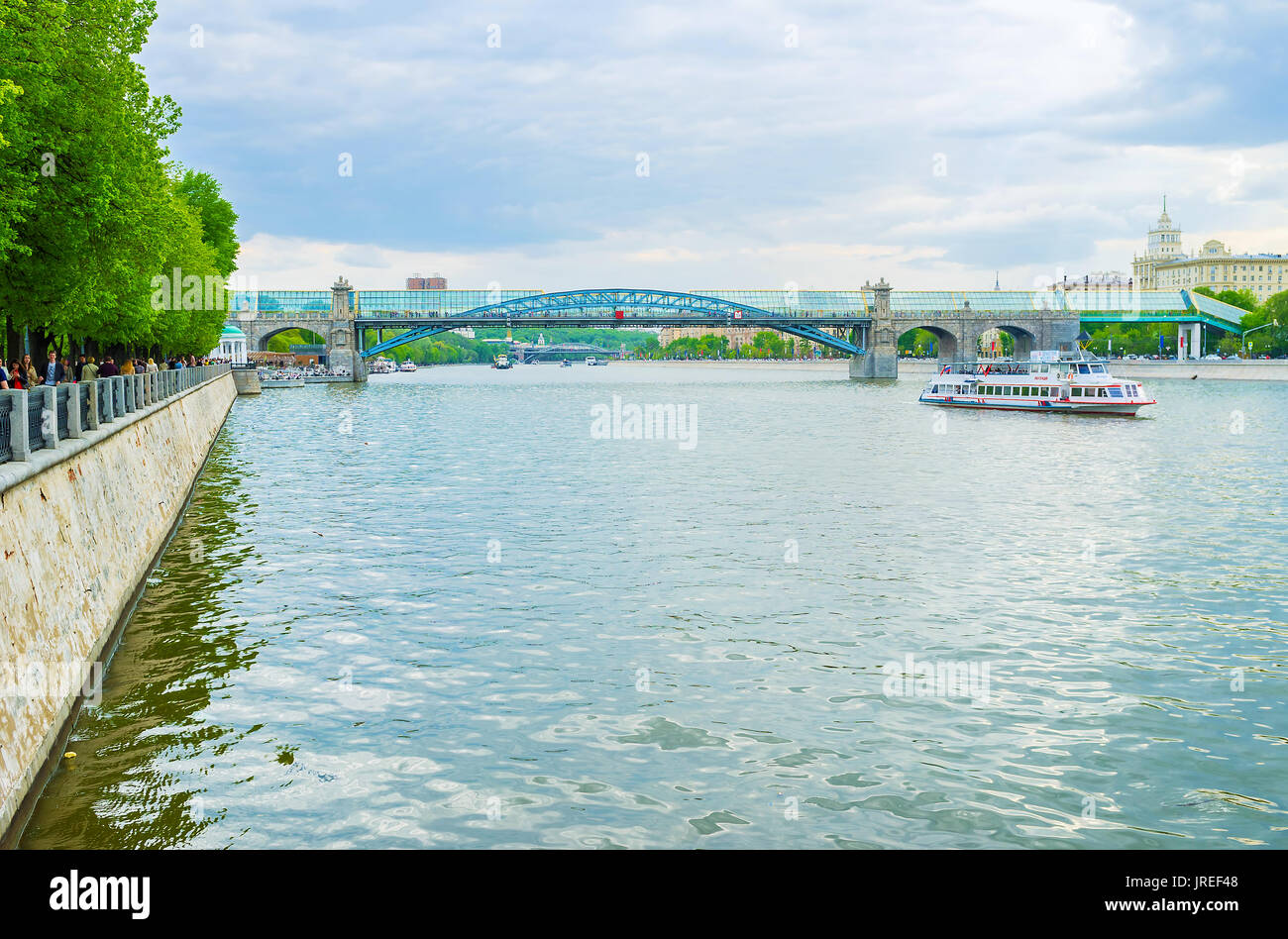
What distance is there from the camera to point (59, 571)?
427 inches

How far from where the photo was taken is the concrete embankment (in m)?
8.63

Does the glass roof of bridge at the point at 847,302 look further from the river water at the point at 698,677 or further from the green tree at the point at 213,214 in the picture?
the river water at the point at 698,677

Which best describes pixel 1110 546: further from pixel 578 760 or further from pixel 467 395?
pixel 467 395

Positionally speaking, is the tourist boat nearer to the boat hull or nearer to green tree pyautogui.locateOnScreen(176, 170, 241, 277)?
the boat hull

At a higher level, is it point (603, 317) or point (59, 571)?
point (603, 317)

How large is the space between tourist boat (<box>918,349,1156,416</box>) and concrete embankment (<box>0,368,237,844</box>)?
2049 inches

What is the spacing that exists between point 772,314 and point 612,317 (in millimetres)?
21885

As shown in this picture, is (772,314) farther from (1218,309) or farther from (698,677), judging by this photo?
(698,677)

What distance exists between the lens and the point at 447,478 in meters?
30.4

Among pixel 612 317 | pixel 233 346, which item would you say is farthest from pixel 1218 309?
pixel 233 346

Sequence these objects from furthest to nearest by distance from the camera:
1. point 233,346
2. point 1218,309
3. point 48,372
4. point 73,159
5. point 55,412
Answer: point 1218,309 → point 233,346 → point 48,372 → point 73,159 → point 55,412

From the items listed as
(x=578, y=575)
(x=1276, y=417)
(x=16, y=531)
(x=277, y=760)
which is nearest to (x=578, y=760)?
(x=277, y=760)

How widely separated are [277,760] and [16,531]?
2.93m

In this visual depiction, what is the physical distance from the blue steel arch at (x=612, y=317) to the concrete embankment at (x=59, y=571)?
318ft
